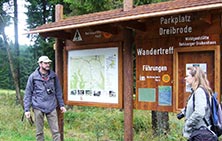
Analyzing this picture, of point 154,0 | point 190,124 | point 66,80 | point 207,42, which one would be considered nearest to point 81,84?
point 66,80

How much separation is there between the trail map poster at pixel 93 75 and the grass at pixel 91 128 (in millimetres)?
1732

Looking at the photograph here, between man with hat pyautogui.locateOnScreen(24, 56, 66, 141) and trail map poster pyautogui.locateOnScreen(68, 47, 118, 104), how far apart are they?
50 cm

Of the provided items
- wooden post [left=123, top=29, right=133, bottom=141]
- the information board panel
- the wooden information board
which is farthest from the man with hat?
the wooden information board

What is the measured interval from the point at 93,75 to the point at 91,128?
4.35m

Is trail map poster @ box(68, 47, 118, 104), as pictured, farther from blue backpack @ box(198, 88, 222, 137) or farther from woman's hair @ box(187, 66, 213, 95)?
blue backpack @ box(198, 88, 222, 137)

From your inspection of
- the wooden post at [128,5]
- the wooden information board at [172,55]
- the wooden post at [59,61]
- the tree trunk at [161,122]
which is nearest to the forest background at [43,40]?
the tree trunk at [161,122]

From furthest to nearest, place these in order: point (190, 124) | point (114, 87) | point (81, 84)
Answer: point (81, 84), point (114, 87), point (190, 124)

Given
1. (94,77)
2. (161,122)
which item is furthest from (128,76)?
(161,122)

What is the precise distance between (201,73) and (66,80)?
3683mm

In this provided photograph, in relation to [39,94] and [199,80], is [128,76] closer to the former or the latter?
[39,94]

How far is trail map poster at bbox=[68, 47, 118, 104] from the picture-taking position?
6363 mm

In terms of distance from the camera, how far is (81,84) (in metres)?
6.91

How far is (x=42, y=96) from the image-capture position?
6.53 m

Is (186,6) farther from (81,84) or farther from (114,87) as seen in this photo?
(81,84)
